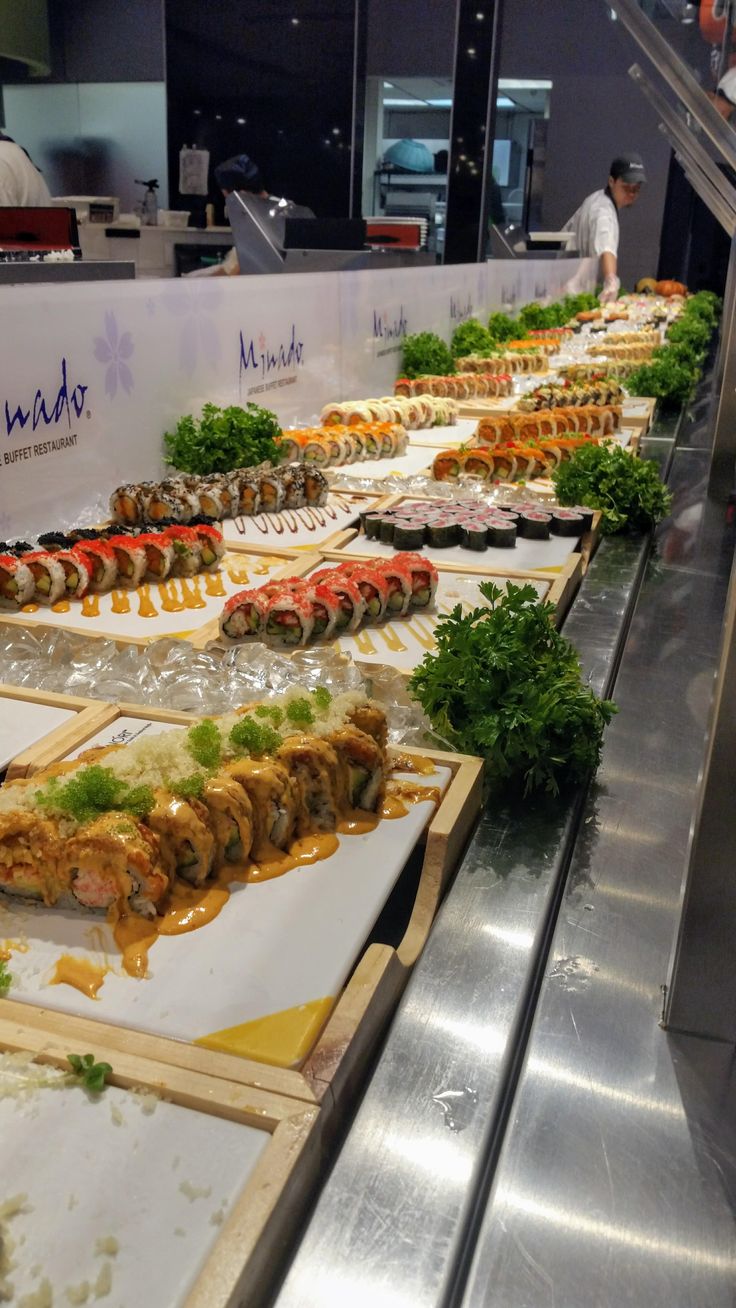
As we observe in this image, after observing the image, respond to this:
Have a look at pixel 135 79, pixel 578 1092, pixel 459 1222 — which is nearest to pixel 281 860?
pixel 578 1092

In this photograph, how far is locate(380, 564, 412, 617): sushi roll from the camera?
9.73 ft

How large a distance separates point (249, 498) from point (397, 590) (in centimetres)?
124

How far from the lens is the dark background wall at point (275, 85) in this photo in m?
10.9

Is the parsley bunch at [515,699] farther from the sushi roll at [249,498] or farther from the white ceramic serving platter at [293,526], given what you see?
the sushi roll at [249,498]

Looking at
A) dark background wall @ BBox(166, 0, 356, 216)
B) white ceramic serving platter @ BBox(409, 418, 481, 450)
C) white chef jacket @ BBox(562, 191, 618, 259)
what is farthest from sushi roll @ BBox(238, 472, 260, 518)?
white chef jacket @ BBox(562, 191, 618, 259)

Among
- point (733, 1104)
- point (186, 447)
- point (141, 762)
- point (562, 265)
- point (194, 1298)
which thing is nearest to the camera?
point (194, 1298)

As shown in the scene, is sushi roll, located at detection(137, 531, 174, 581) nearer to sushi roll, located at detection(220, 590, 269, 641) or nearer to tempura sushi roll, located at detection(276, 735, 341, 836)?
sushi roll, located at detection(220, 590, 269, 641)

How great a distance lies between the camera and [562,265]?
11766mm

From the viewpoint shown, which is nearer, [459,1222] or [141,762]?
[459,1222]

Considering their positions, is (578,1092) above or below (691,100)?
below

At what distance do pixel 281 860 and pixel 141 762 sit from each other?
0.29 m

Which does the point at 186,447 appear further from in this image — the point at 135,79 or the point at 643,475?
the point at 135,79

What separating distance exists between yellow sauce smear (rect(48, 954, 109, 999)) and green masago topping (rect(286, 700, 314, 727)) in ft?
1.93

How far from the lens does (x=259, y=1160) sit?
3.86 feet
